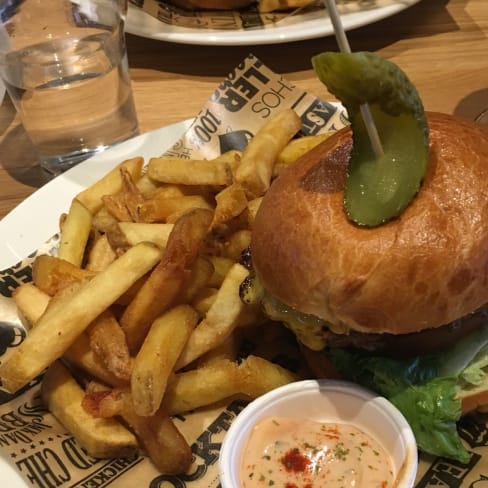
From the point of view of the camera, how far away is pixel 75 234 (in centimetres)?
220

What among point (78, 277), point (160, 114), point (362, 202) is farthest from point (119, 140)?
point (362, 202)

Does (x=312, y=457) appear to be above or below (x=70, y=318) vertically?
below

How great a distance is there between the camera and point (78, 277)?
2049mm

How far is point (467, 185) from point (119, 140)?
173 cm

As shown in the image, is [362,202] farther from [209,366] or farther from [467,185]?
[209,366]

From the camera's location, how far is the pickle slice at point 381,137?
1402 millimetres

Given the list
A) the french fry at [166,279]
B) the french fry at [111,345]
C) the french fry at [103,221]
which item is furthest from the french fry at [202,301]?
the french fry at [103,221]

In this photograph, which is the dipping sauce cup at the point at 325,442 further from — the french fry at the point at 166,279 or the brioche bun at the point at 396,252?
the french fry at the point at 166,279

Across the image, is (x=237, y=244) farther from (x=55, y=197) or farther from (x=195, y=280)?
(x=55, y=197)

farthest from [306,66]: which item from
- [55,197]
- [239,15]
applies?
[55,197]

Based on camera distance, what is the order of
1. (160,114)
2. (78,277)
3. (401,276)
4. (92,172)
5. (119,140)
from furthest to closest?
(160,114), (119,140), (92,172), (78,277), (401,276)

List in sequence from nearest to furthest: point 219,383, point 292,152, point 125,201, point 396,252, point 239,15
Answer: point 396,252 < point 219,383 < point 125,201 < point 292,152 < point 239,15

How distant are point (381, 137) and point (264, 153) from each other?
2.63ft

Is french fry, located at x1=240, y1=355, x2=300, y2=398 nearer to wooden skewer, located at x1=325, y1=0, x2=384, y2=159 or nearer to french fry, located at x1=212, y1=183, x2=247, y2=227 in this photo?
french fry, located at x1=212, y1=183, x2=247, y2=227
